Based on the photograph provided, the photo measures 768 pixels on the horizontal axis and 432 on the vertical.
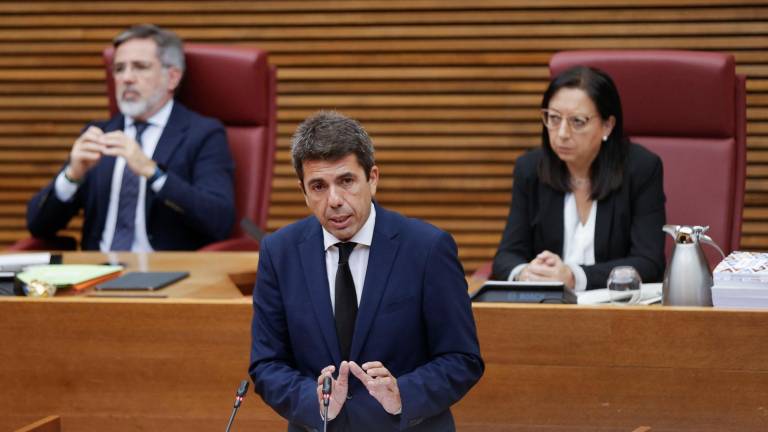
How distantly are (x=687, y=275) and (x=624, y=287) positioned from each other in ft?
0.70

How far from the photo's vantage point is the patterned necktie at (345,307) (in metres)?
2.16

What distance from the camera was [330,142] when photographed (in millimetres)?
2068

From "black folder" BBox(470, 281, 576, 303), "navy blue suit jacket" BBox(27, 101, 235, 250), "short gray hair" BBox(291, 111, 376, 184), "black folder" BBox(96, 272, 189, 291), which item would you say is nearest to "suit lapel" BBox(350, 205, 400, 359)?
"short gray hair" BBox(291, 111, 376, 184)

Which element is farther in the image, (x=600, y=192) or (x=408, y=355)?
(x=600, y=192)

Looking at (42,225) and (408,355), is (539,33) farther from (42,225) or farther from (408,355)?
(408,355)

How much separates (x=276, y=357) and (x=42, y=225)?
2.11 metres

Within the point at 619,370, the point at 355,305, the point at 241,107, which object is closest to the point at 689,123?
the point at 619,370

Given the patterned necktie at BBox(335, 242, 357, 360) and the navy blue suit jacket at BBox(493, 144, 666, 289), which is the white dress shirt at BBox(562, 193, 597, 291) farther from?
the patterned necktie at BBox(335, 242, 357, 360)

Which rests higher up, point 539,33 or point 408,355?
point 539,33

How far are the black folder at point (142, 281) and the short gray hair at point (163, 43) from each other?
1.03 meters

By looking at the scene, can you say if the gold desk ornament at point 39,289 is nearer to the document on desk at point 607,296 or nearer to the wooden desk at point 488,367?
the wooden desk at point 488,367

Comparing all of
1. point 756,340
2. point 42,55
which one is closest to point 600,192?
point 756,340

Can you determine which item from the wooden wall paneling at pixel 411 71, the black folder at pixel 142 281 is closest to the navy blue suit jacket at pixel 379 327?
the black folder at pixel 142 281

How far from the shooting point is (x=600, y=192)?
343 centimetres
